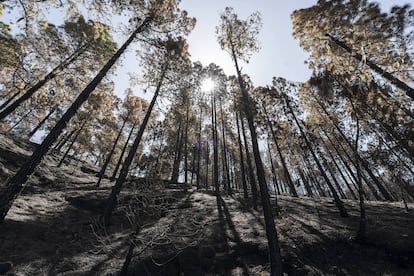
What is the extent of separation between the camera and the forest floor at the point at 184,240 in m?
6.17

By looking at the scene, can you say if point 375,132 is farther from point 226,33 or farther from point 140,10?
point 140,10

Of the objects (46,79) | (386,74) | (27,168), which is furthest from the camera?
(46,79)

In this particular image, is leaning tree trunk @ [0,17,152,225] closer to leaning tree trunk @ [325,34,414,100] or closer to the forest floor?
the forest floor

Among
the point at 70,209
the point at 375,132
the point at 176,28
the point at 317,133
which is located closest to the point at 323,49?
the point at 176,28

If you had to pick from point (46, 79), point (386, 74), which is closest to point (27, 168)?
point (46, 79)

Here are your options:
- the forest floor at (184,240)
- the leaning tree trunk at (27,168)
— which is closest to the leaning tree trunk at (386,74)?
the forest floor at (184,240)

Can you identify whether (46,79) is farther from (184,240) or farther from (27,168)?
(184,240)

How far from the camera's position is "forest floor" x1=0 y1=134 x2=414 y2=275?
617cm

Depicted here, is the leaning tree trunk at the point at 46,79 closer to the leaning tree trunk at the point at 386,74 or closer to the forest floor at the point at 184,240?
the forest floor at the point at 184,240

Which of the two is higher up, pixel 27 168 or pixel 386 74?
pixel 386 74

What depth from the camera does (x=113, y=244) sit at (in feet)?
26.7

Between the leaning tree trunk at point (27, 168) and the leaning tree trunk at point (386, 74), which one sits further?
the leaning tree trunk at point (386, 74)

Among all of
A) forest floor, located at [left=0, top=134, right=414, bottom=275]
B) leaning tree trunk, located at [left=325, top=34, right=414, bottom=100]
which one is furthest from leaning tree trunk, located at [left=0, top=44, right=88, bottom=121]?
leaning tree trunk, located at [left=325, top=34, right=414, bottom=100]

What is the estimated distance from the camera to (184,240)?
8797 mm
